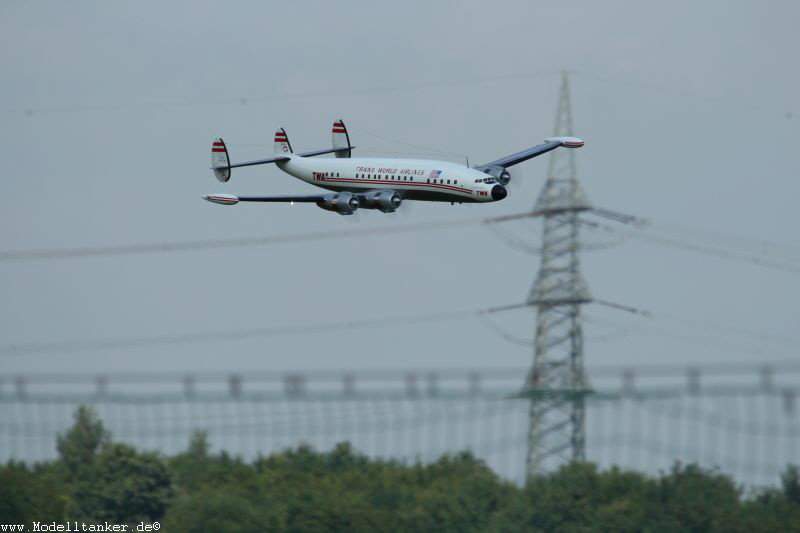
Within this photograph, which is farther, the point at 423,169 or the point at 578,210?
the point at 578,210

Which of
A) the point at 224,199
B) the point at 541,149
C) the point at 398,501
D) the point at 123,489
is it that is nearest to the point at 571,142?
the point at 541,149

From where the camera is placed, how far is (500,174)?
273 ft

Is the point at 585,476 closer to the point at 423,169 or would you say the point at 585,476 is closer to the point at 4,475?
the point at 4,475

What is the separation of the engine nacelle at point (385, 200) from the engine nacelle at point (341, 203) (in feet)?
3.03

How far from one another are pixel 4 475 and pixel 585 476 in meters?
49.8

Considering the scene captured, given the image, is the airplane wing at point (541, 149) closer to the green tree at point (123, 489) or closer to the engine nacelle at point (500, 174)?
the engine nacelle at point (500, 174)

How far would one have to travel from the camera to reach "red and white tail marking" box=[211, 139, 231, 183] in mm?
89875

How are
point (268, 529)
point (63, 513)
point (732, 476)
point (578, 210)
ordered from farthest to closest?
point (63, 513) → point (732, 476) → point (268, 529) → point (578, 210)

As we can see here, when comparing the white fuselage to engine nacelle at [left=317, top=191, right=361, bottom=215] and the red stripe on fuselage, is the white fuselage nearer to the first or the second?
the red stripe on fuselage

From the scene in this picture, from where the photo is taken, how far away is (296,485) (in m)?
152

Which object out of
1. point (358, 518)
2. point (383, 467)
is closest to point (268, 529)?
point (358, 518)

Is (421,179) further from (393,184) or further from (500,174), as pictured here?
(500,174)

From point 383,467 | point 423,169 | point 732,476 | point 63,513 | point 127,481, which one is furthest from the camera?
point 383,467

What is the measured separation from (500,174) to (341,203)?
7802 mm
